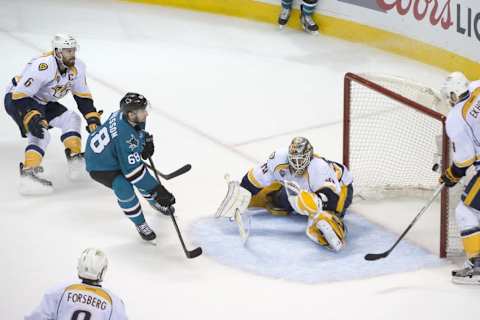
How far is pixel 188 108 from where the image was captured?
7.86 meters

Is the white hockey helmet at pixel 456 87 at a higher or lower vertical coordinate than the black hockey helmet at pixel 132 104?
higher

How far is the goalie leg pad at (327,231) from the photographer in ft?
17.9

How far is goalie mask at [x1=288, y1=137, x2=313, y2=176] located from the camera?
18.2 ft

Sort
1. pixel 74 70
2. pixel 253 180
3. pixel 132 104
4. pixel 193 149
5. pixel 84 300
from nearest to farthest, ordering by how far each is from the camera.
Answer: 1. pixel 84 300
2. pixel 132 104
3. pixel 253 180
4. pixel 74 70
5. pixel 193 149

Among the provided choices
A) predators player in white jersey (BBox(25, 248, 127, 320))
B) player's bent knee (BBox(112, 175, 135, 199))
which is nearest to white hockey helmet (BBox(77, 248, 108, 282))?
predators player in white jersey (BBox(25, 248, 127, 320))

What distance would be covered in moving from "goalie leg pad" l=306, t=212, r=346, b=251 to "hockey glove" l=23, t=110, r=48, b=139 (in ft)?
5.69

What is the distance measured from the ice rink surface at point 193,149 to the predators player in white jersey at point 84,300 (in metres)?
0.96

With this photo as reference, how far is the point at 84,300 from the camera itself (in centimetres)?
396

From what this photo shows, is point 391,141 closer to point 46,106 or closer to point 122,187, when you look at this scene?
point 122,187

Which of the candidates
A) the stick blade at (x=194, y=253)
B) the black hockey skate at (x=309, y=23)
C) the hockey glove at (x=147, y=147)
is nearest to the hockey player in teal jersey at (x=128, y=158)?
the hockey glove at (x=147, y=147)

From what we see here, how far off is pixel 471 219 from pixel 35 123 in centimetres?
256

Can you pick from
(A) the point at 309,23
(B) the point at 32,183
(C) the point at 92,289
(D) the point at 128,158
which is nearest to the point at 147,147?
(D) the point at 128,158

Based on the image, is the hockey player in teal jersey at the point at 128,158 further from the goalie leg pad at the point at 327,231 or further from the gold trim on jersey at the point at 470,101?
the gold trim on jersey at the point at 470,101

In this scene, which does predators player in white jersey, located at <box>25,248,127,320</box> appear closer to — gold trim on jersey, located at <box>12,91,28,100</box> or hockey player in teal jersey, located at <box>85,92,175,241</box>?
hockey player in teal jersey, located at <box>85,92,175,241</box>
